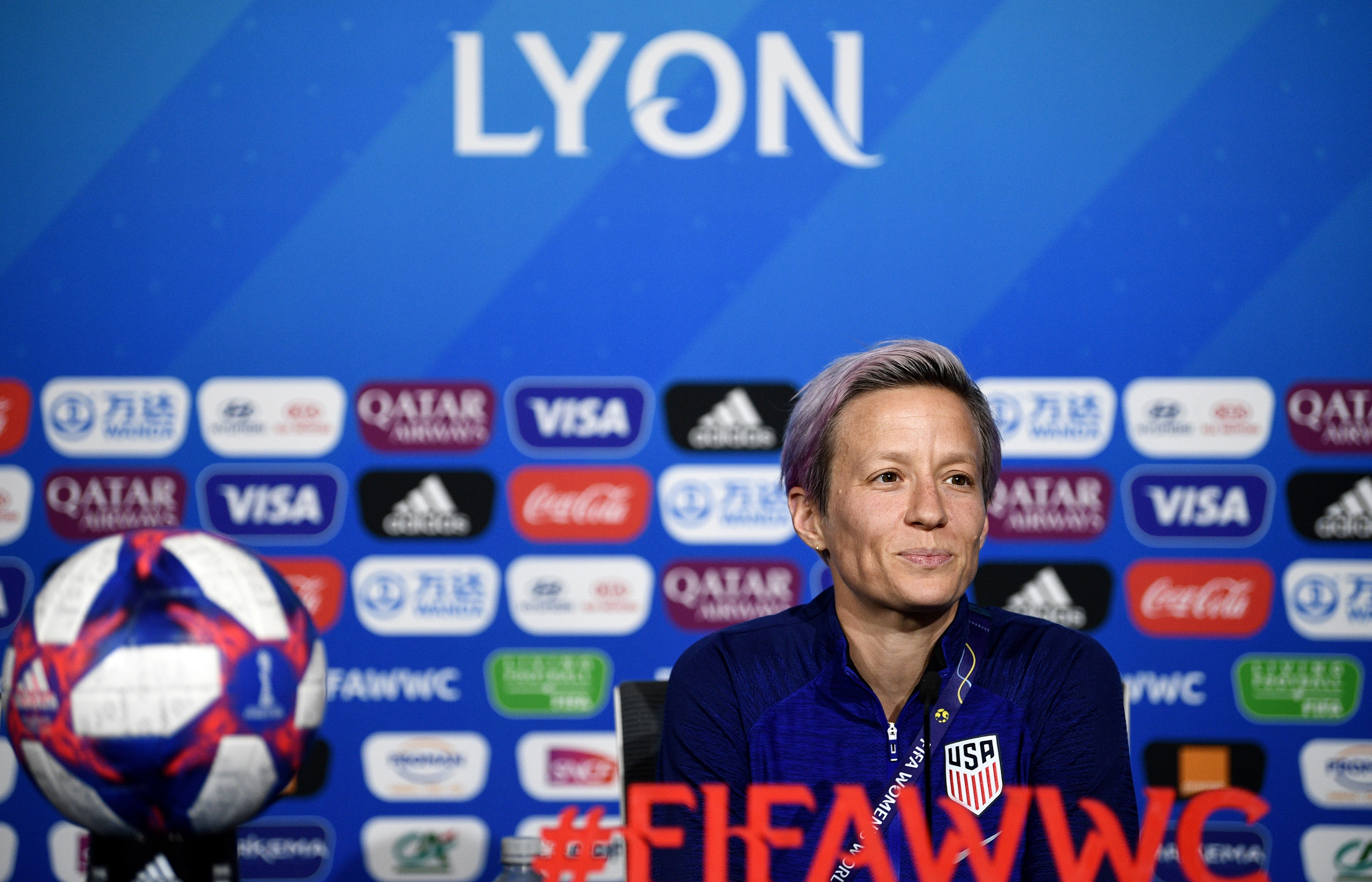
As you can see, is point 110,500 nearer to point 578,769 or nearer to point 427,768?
point 427,768

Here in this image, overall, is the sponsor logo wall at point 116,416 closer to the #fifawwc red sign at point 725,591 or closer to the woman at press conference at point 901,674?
the #fifawwc red sign at point 725,591

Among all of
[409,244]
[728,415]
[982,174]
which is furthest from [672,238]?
[982,174]

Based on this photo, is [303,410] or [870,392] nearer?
[870,392]

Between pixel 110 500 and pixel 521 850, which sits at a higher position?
pixel 110 500

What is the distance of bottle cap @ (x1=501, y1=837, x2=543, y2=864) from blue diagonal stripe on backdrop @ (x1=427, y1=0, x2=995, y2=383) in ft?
4.73

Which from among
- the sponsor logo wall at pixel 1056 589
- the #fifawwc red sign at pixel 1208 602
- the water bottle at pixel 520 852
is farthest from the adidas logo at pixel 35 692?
the #fifawwc red sign at pixel 1208 602

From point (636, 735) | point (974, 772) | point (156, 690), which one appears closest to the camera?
point (156, 690)

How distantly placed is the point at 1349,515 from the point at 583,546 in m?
1.71

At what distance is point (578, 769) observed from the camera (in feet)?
8.30

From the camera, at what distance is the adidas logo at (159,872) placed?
926 mm

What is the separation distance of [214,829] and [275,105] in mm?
2036

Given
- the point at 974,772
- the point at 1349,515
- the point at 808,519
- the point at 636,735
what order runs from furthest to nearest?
1. the point at 1349,515
2. the point at 636,735
3. the point at 808,519
4. the point at 974,772

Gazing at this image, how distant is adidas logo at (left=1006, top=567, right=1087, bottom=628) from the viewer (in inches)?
98.5

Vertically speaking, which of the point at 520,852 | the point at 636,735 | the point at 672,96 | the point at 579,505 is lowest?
Answer: the point at 520,852
